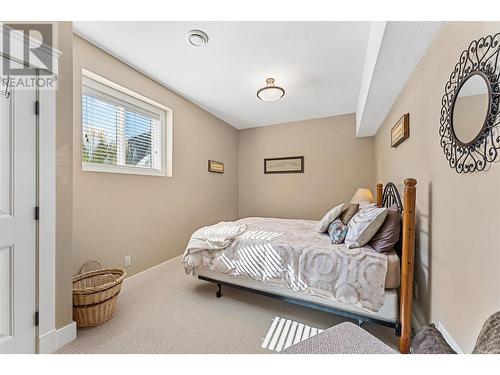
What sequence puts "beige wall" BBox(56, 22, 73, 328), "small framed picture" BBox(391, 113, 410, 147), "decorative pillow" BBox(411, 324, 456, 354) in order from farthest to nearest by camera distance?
"small framed picture" BBox(391, 113, 410, 147)
"beige wall" BBox(56, 22, 73, 328)
"decorative pillow" BBox(411, 324, 456, 354)

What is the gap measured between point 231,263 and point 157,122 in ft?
7.41

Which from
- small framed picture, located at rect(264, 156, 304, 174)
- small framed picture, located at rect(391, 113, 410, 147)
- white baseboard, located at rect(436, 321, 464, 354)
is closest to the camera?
white baseboard, located at rect(436, 321, 464, 354)

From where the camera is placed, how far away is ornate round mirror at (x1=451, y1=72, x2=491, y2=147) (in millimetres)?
951

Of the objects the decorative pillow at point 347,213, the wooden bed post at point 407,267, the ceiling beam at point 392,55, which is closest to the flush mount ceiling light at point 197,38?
the ceiling beam at point 392,55

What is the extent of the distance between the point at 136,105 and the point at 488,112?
317cm

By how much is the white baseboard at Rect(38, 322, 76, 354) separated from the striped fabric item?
142cm

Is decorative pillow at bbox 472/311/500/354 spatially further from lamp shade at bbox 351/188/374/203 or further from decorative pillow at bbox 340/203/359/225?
lamp shade at bbox 351/188/374/203

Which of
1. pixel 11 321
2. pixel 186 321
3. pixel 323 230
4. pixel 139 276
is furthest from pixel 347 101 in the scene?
pixel 11 321

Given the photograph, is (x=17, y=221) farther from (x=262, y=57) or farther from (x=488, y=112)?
(x=488, y=112)

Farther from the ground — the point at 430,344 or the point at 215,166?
the point at 215,166

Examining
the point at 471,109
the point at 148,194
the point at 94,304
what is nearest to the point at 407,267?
the point at 471,109

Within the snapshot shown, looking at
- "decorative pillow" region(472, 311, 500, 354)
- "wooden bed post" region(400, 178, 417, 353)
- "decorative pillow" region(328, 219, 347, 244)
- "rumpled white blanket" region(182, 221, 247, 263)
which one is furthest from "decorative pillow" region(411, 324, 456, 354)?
"rumpled white blanket" region(182, 221, 247, 263)

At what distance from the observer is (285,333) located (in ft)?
5.51
